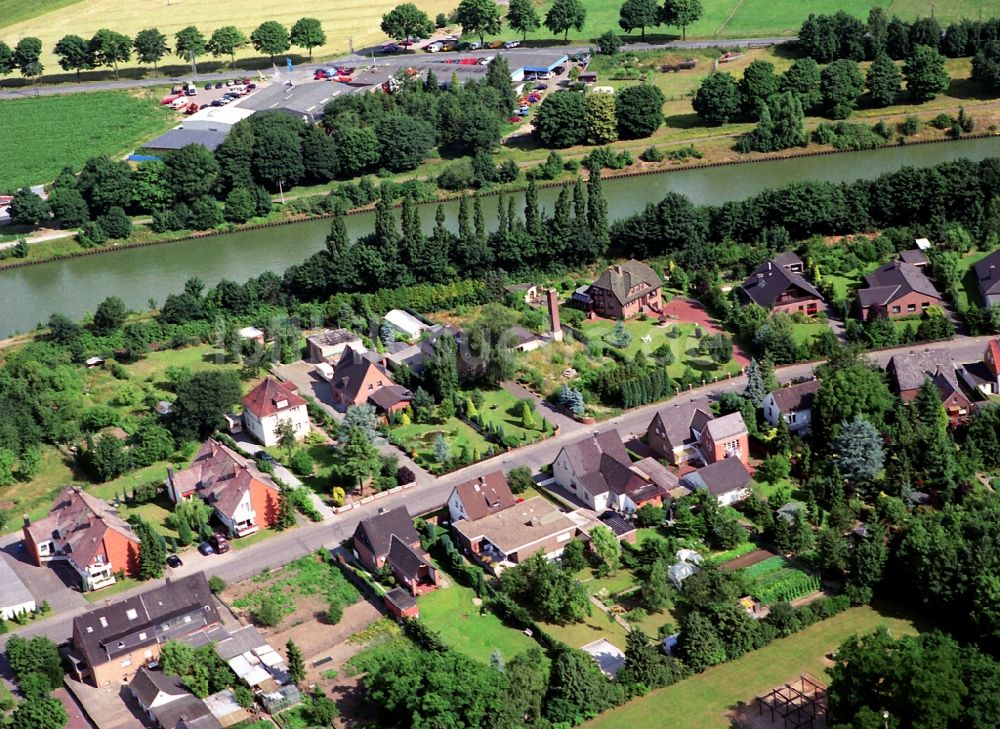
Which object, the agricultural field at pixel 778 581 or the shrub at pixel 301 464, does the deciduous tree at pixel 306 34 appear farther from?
the agricultural field at pixel 778 581

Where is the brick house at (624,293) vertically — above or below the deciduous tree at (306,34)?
below

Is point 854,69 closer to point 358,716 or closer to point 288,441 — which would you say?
point 288,441

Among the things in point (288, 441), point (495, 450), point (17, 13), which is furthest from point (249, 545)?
point (17, 13)

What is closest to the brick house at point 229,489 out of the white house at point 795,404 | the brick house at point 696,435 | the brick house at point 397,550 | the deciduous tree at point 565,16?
the brick house at point 397,550

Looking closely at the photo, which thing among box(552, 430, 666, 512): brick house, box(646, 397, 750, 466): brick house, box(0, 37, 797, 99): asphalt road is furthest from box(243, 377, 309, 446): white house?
box(0, 37, 797, 99): asphalt road

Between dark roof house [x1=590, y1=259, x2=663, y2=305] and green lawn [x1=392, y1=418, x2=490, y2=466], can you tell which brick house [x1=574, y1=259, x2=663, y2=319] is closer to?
dark roof house [x1=590, y1=259, x2=663, y2=305]
